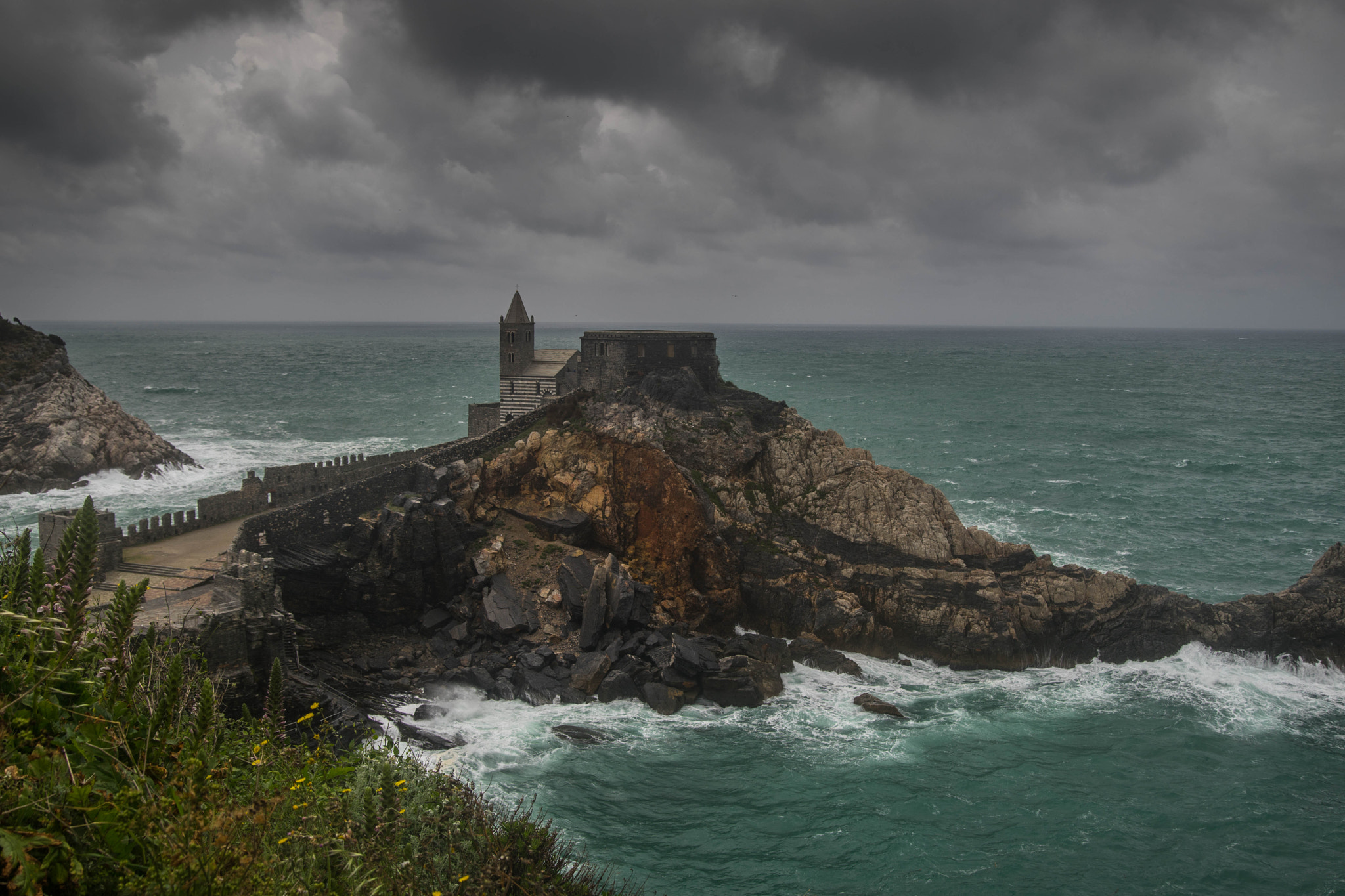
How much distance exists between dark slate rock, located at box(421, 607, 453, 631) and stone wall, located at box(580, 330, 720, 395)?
51.5 ft

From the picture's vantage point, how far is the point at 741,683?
1182 inches

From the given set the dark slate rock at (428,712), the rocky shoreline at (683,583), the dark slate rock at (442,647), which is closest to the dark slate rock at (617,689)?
the rocky shoreline at (683,583)

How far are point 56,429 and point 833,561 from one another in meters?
52.6

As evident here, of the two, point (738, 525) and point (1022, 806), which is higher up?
point (738, 525)

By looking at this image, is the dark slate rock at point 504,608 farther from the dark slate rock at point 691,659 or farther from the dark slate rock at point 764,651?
the dark slate rock at point 764,651

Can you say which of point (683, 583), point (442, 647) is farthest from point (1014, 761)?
point (442, 647)

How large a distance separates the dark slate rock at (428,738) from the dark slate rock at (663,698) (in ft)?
21.9

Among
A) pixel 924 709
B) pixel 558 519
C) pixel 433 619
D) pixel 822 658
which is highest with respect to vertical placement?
pixel 558 519

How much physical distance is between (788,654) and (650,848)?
12.9m

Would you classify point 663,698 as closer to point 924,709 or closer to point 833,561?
point 924,709

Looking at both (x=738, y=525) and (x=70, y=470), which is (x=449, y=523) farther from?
Answer: (x=70, y=470)

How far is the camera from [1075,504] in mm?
56844

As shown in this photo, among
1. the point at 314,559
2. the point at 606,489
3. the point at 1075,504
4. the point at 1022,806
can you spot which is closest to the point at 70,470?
the point at 314,559

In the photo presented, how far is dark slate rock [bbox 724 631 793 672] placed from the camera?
106 ft
